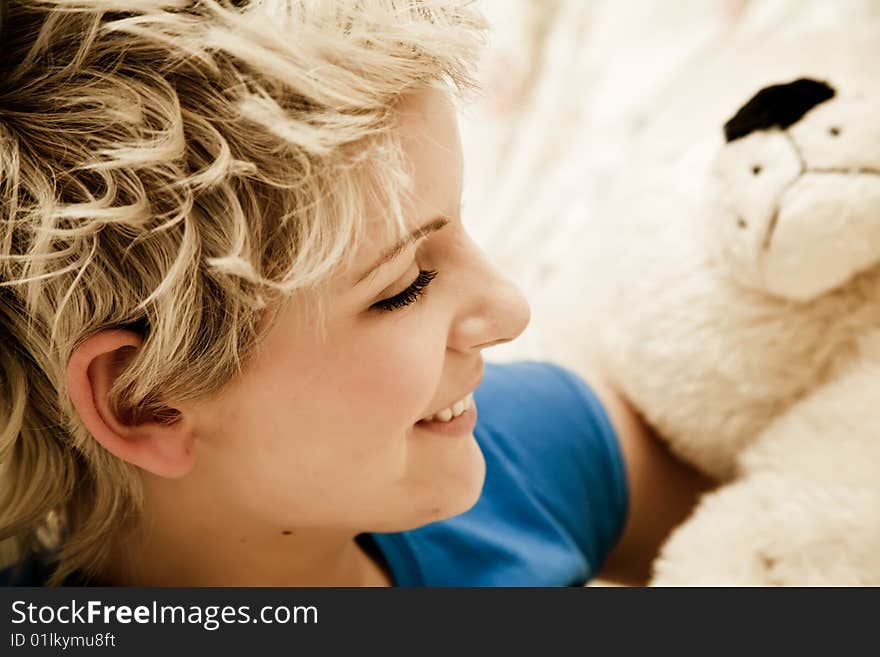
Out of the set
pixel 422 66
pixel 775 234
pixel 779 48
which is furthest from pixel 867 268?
pixel 422 66

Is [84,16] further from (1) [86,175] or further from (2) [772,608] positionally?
(2) [772,608]

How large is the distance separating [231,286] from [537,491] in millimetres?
406

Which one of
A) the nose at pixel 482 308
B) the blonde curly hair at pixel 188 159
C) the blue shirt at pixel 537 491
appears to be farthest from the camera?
the blue shirt at pixel 537 491

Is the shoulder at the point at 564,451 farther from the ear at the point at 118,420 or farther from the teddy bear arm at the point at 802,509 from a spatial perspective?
the ear at the point at 118,420

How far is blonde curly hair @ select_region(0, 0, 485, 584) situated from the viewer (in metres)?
0.43

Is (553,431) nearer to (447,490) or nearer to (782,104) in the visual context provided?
(447,490)

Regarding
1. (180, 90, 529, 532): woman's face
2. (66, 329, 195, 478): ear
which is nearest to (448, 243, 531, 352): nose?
(180, 90, 529, 532): woman's face

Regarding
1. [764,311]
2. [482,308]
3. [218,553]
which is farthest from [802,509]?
[218,553]

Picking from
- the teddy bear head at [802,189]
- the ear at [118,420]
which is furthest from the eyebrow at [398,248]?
the teddy bear head at [802,189]

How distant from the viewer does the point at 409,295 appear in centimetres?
51

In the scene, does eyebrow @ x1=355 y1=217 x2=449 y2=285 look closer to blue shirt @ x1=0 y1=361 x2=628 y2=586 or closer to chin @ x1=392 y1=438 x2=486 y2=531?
chin @ x1=392 y1=438 x2=486 y2=531

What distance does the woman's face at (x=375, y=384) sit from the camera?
486 millimetres

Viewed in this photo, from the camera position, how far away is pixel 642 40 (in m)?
1.05

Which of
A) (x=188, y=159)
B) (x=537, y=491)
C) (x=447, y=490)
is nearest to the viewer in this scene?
(x=188, y=159)
